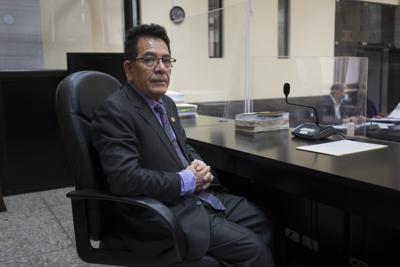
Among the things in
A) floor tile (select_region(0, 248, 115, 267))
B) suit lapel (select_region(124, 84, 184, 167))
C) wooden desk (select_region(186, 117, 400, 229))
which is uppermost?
suit lapel (select_region(124, 84, 184, 167))

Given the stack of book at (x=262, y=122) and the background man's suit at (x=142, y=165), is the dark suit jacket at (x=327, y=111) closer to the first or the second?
the stack of book at (x=262, y=122)

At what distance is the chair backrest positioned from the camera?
137 centimetres

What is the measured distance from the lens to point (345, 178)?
1168 mm

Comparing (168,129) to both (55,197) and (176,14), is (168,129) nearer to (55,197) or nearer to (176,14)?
(55,197)

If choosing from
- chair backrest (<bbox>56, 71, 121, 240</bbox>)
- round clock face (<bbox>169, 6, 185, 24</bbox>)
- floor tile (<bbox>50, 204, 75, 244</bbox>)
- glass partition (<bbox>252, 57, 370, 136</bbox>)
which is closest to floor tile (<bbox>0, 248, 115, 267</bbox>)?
floor tile (<bbox>50, 204, 75, 244</bbox>)

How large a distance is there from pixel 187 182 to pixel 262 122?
773 mm

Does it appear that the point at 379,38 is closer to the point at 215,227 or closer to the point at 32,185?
the point at 32,185

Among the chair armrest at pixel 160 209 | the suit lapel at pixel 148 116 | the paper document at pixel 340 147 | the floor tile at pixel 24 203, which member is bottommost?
the floor tile at pixel 24 203

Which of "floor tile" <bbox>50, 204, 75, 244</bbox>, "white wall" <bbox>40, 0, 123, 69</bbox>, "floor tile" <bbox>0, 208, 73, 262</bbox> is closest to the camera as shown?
"floor tile" <bbox>0, 208, 73, 262</bbox>

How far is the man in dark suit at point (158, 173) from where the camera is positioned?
4.29 ft

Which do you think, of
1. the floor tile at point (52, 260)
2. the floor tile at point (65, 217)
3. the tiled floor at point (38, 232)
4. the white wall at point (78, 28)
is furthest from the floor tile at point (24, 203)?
the white wall at point (78, 28)

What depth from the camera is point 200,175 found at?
147 centimetres

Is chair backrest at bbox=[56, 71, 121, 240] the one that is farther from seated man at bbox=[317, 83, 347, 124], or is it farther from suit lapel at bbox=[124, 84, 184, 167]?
seated man at bbox=[317, 83, 347, 124]

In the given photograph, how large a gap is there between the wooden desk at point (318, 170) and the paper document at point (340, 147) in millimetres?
40
